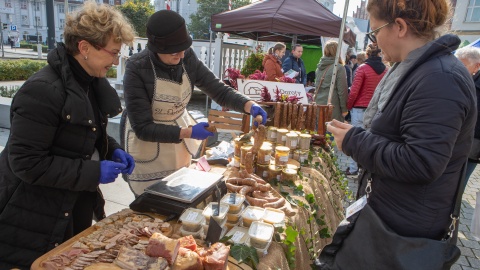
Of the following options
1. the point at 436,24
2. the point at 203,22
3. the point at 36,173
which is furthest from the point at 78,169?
the point at 203,22

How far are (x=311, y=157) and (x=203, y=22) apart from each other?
4952cm

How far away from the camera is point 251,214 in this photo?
1.73m

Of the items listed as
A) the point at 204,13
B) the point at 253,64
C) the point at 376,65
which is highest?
the point at 204,13

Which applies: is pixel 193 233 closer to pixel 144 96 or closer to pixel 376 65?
pixel 144 96

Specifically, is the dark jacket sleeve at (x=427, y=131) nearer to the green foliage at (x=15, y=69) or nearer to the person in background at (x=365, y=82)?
the person in background at (x=365, y=82)

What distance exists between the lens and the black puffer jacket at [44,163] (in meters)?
1.39

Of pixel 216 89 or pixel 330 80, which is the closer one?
pixel 216 89

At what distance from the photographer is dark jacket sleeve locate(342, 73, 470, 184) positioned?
3.71ft

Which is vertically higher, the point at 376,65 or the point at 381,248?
the point at 376,65

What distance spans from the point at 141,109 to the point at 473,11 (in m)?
29.0

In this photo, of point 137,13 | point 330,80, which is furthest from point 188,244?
point 137,13

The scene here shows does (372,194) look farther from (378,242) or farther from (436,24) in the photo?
(436,24)

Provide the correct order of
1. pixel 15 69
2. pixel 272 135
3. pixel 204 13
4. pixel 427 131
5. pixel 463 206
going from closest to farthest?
pixel 427 131 < pixel 272 135 < pixel 463 206 < pixel 15 69 < pixel 204 13

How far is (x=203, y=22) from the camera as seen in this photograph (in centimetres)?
4891
